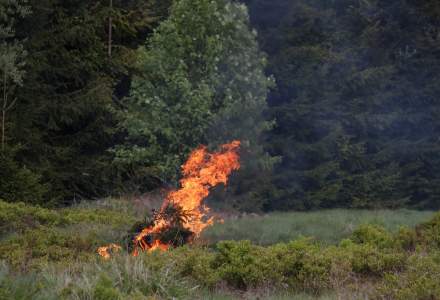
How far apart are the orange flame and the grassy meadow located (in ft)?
2.24

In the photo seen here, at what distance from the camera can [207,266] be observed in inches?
397

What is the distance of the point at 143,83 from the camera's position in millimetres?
21969

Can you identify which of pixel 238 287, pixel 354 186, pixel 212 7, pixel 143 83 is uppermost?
pixel 212 7

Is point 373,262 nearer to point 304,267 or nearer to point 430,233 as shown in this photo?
point 304,267

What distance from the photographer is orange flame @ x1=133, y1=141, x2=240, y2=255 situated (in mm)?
13953

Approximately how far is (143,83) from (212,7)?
3619 mm

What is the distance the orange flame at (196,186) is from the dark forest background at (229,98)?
2.31 feet

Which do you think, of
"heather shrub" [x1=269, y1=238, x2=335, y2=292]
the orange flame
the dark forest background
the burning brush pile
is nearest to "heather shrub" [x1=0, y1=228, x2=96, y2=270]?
the burning brush pile

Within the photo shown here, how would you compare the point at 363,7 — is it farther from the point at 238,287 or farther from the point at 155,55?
the point at 238,287

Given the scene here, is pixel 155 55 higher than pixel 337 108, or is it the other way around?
pixel 155 55

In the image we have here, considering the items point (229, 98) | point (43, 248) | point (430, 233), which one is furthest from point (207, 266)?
point (229, 98)

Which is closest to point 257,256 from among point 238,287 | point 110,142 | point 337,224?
point 238,287

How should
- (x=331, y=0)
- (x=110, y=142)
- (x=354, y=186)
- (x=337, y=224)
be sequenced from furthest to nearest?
(x=331, y=0) → (x=354, y=186) → (x=110, y=142) → (x=337, y=224)

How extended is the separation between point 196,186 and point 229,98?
17.1 ft
